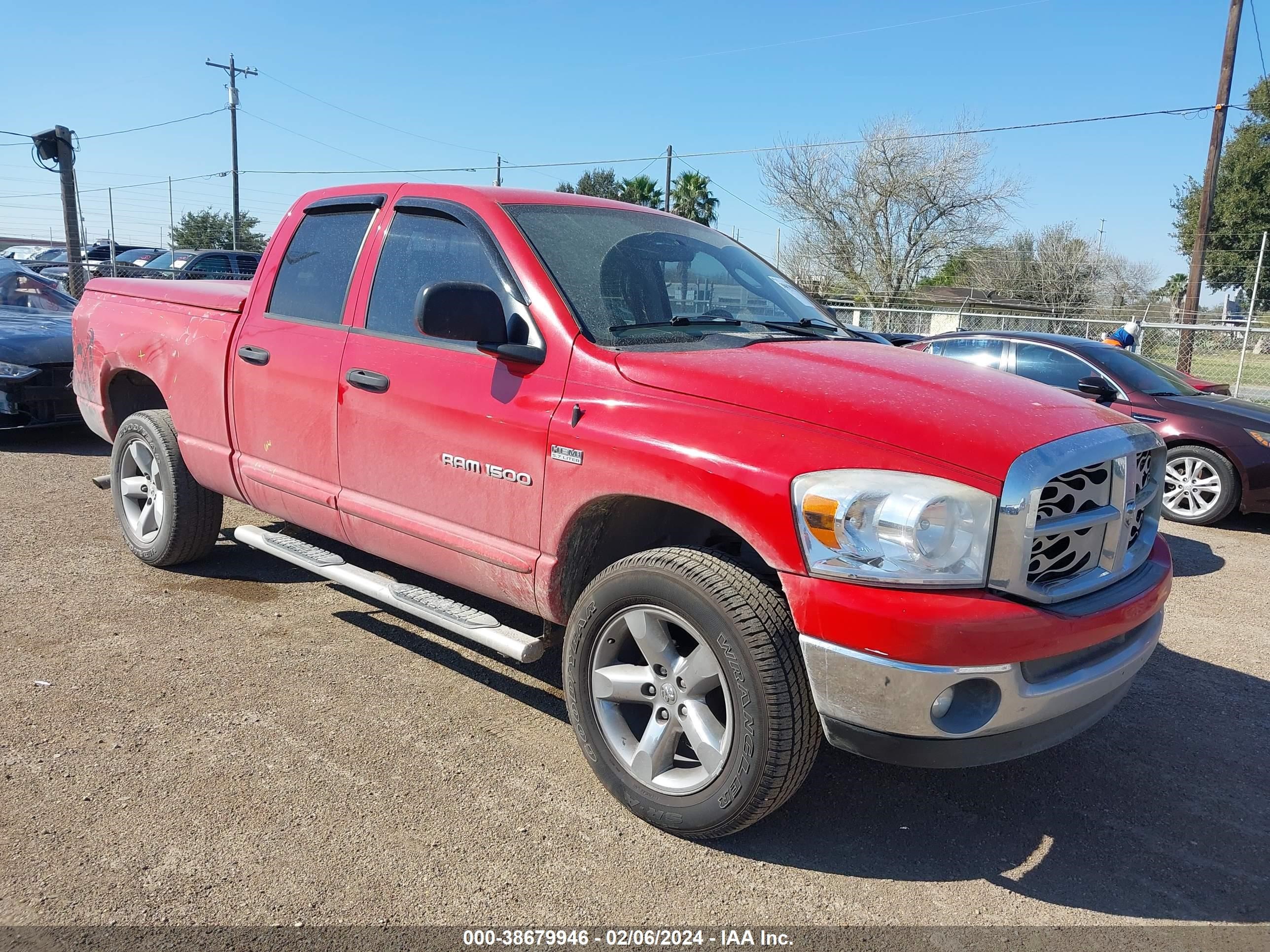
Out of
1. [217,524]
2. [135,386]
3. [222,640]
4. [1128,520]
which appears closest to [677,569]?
[1128,520]

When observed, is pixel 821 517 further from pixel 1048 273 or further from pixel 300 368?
pixel 1048 273

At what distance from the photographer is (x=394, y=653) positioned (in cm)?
416

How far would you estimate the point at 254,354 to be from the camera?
14.0 ft

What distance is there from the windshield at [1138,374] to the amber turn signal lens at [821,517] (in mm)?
6581

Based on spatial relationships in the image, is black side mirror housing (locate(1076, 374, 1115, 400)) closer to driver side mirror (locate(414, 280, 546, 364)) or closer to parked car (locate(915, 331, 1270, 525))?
parked car (locate(915, 331, 1270, 525))

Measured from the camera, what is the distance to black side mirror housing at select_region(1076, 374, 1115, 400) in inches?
297

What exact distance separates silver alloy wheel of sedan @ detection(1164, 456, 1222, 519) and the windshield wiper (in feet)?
18.8

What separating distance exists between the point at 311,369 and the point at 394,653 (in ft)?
4.20

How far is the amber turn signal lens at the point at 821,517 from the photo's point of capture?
96.4 inches

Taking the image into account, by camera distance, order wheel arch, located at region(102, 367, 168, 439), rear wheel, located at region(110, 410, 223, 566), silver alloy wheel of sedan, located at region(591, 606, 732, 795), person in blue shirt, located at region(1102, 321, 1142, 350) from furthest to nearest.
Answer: person in blue shirt, located at region(1102, 321, 1142, 350) < wheel arch, located at region(102, 367, 168, 439) < rear wheel, located at region(110, 410, 223, 566) < silver alloy wheel of sedan, located at region(591, 606, 732, 795)

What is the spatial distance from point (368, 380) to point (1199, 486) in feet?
23.1

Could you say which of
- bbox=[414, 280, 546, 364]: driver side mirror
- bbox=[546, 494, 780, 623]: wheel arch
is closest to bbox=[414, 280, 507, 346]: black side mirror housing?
bbox=[414, 280, 546, 364]: driver side mirror

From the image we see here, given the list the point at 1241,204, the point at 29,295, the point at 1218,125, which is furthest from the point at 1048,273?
the point at 29,295


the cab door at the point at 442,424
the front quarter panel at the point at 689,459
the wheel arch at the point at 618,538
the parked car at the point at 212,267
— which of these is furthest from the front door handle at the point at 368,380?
the parked car at the point at 212,267
